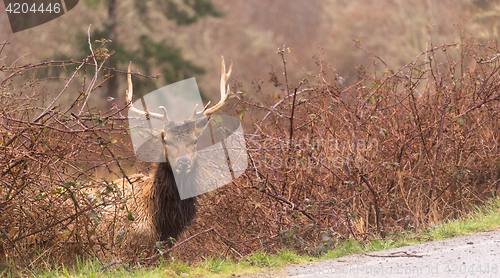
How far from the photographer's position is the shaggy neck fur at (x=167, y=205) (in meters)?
6.28

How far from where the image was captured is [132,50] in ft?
59.9

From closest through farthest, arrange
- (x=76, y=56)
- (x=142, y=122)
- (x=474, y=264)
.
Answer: (x=474, y=264), (x=142, y=122), (x=76, y=56)

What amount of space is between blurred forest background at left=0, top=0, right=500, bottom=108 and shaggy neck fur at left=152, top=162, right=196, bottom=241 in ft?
16.5

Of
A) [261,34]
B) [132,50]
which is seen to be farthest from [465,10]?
[132,50]

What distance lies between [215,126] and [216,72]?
1813cm

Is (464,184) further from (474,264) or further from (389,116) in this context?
(474,264)
